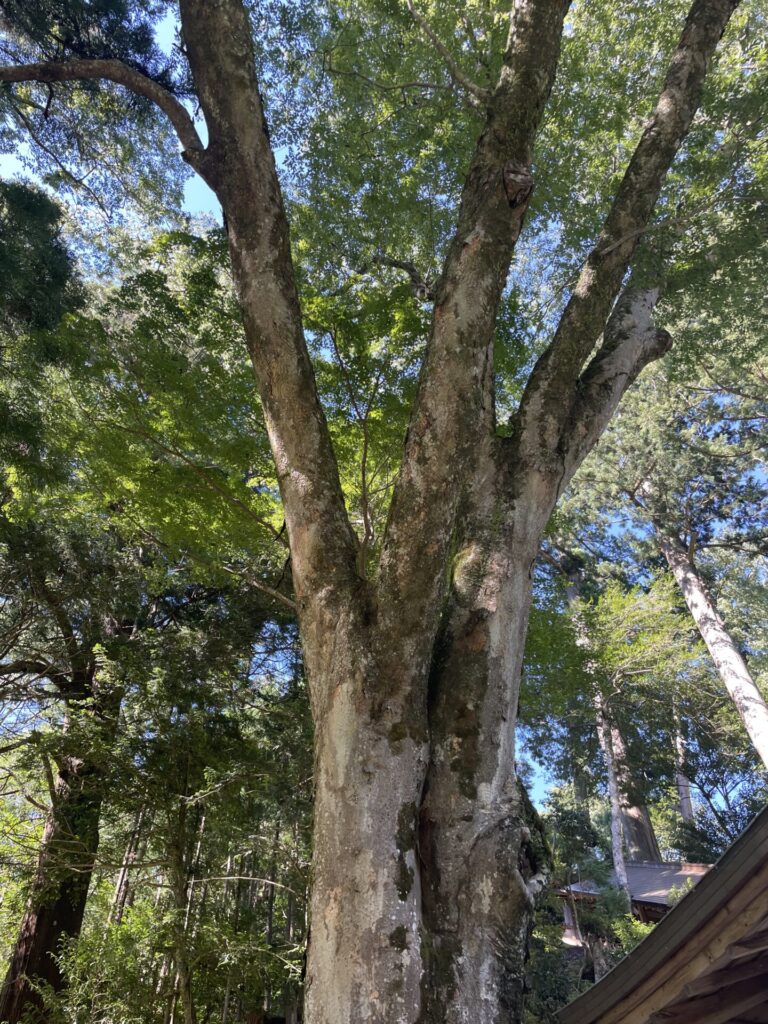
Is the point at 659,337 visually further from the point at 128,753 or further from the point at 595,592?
the point at 595,592

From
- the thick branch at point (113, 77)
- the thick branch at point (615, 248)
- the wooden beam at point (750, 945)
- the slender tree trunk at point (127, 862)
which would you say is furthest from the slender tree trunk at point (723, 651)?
the thick branch at point (113, 77)

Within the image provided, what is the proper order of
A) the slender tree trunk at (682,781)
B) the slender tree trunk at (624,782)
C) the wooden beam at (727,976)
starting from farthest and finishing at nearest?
the slender tree trunk at (682,781) < the slender tree trunk at (624,782) < the wooden beam at (727,976)

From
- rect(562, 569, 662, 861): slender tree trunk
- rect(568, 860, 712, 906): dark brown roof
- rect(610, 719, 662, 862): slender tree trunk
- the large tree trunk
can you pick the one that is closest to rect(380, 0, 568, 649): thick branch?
the large tree trunk

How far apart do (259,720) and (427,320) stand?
4.59 metres

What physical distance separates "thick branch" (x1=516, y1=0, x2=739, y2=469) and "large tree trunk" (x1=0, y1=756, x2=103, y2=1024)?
509 cm

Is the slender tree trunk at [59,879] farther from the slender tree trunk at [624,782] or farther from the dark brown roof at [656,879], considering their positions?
the dark brown roof at [656,879]

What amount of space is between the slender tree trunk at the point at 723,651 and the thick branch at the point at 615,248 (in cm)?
1041

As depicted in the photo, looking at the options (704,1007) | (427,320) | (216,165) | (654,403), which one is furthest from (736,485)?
(216,165)

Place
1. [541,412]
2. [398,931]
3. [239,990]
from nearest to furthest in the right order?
[398,931], [541,412], [239,990]

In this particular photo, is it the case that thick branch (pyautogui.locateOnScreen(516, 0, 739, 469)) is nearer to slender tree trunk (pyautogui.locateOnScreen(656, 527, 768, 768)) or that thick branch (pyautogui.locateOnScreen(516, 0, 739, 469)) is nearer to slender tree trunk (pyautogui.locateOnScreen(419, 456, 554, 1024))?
slender tree trunk (pyautogui.locateOnScreen(419, 456, 554, 1024))

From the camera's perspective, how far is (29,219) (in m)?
4.50

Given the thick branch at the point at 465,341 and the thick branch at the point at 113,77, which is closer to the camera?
the thick branch at the point at 465,341

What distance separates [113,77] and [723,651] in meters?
12.7

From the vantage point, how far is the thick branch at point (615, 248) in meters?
2.72
